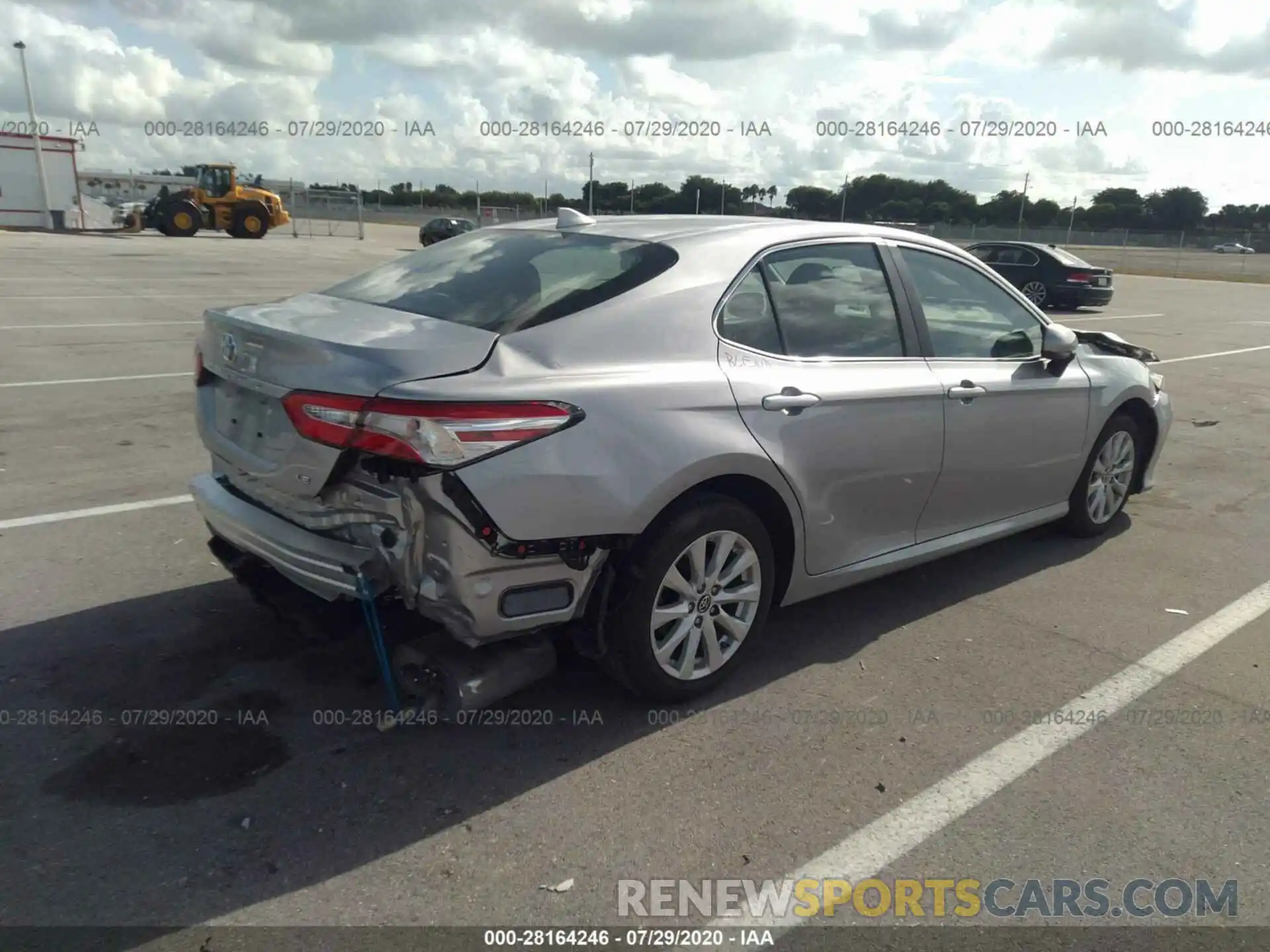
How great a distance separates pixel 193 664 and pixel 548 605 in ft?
5.04

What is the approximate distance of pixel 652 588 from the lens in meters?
3.23

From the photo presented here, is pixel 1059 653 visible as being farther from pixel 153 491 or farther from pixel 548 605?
pixel 153 491

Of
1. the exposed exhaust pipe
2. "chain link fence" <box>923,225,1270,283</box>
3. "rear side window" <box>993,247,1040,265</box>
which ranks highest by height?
"rear side window" <box>993,247,1040,265</box>

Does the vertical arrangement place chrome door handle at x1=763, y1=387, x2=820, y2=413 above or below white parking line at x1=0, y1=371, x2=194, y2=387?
above

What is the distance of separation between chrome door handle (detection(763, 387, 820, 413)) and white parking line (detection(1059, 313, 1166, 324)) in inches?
616

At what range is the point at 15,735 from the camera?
321cm

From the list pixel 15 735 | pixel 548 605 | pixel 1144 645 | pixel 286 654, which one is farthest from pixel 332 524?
pixel 1144 645

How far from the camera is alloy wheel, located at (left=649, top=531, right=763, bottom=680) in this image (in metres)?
3.37

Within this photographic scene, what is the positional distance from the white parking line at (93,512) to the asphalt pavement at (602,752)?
23 mm

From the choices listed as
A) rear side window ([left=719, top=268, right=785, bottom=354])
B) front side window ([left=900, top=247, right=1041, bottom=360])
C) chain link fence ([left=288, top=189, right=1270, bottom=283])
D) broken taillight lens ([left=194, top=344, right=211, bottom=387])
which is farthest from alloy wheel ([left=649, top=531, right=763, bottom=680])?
chain link fence ([left=288, top=189, right=1270, bottom=283])

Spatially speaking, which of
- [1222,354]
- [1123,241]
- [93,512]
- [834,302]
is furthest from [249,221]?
[1123,241]

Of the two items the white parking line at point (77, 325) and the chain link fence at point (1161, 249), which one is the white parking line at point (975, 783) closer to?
the white parking line at point (77, 325)

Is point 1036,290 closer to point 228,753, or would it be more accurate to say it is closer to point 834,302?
point 834,302

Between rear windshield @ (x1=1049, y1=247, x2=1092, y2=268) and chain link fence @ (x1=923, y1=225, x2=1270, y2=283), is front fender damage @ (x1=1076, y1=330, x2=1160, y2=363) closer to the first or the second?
rear windshield @ (x1=1049, y1=247, x2=1092, y2=268)
